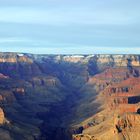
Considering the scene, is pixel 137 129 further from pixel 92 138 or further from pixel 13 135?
pixel 13 135

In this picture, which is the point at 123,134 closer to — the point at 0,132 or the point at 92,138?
the point at 92,138

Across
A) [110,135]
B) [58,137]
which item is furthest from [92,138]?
[58,137]

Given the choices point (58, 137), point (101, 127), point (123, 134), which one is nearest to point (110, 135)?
point (123, 134)

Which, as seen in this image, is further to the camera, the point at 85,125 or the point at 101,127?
the point at 85,125

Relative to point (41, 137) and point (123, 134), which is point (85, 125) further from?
point (123, 134)

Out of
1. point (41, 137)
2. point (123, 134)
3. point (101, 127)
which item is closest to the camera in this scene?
point (123, 134)

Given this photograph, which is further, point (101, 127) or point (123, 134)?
point (101, 127)

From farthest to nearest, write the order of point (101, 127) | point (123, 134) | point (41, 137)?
point (41, 137)
point (101, 127)
point (123, 134)
